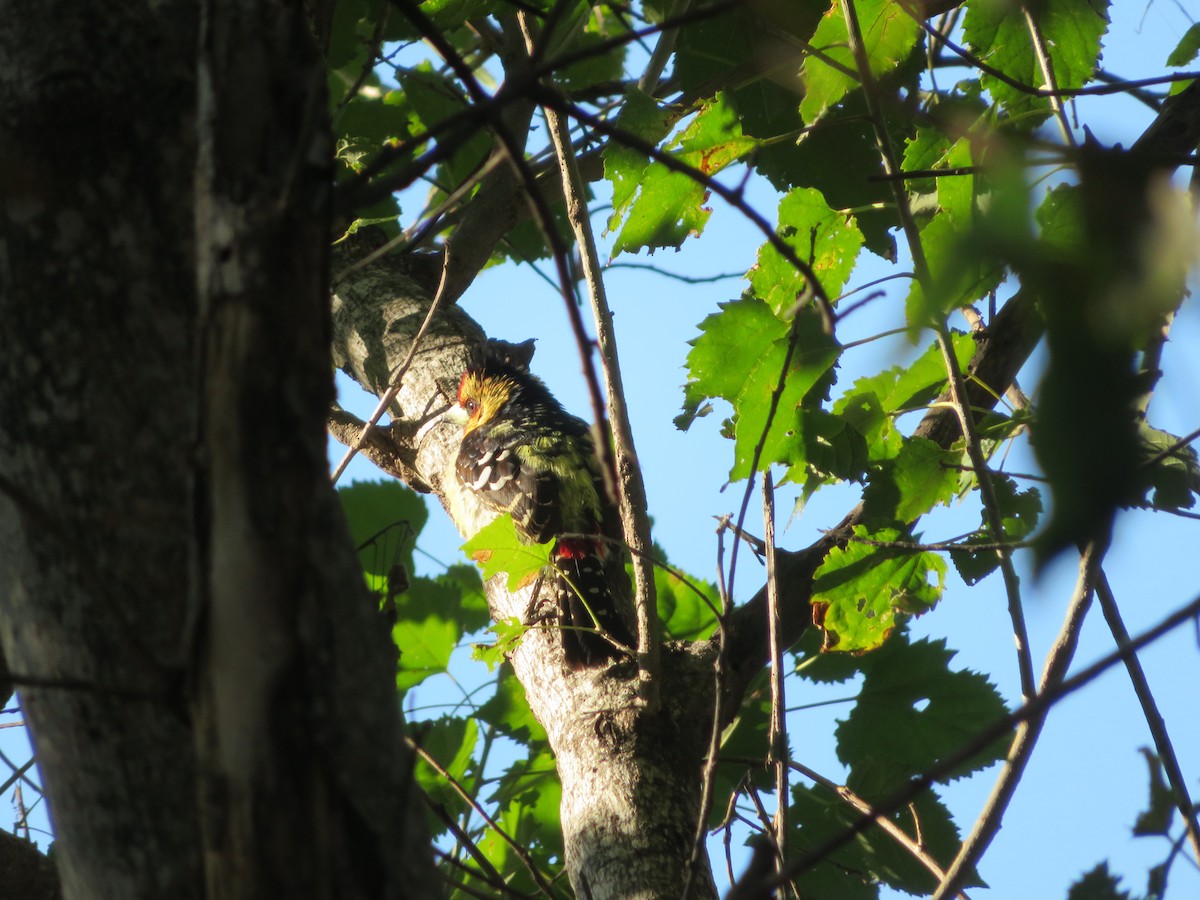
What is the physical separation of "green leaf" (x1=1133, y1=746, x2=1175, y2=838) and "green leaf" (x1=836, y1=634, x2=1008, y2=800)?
6.62 ft

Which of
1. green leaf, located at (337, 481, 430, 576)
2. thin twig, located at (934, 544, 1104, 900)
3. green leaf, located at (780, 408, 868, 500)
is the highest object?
green leaf, located at (337, 481, 430, 576)

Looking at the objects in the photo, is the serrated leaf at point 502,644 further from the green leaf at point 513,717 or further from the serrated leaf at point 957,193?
the serrated leaf at point 957,193

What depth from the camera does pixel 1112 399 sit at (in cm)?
64

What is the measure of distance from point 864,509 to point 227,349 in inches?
82.1

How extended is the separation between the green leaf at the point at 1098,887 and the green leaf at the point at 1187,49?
1839 millimetres

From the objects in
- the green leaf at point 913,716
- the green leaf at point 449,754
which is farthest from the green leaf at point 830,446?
the green leaf at point 449,754

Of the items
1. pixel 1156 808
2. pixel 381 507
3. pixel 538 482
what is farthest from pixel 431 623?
pixel 1156 808

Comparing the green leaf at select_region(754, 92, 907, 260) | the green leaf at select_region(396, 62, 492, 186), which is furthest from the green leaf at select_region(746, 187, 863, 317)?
the green leaf at select_region(396, 62, 492, 186)

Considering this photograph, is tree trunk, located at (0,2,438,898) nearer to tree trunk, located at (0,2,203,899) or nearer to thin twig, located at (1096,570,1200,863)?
tree trunk, located at (0,2,203,899)

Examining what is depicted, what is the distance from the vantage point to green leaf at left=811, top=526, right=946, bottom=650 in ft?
7.94

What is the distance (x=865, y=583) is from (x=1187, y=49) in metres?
1.26

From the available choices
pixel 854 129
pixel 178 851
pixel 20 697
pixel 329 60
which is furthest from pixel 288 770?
pixel 329 60

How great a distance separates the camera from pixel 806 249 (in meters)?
2.48

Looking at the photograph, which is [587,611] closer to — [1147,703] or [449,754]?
[449,754]
